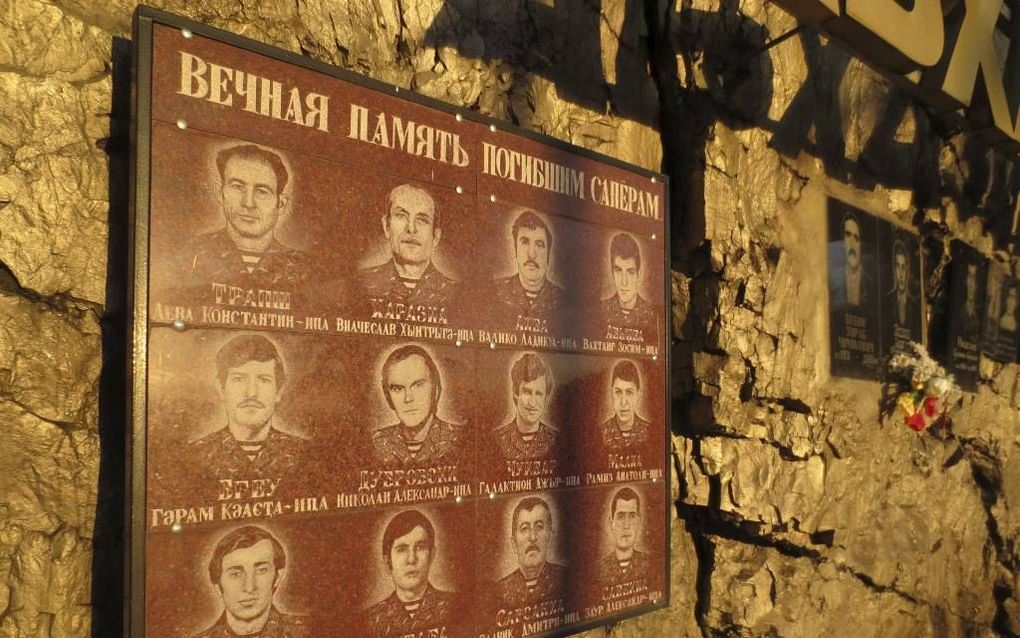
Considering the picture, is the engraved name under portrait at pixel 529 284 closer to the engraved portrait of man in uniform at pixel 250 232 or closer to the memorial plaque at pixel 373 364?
the memorial plaque at pixel 373 364

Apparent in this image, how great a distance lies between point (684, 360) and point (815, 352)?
90 cm

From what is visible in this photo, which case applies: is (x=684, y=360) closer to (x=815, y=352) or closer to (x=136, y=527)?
(x=815, y=352)

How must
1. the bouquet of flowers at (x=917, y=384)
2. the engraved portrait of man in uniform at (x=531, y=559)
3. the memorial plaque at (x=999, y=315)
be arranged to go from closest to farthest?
the engraved portrait of man in uniform at (x=531, y=559)
the bouquet of flowers at (x=917, y=384)
the memorial plaque at (x=999, y=315)

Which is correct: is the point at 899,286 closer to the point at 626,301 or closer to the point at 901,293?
the point at 901,293

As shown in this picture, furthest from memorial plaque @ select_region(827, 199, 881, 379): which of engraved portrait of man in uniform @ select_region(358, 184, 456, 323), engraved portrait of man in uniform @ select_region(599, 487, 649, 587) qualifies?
engraved portrait of man in uniform @ select_region(358, 184, 456, 323)

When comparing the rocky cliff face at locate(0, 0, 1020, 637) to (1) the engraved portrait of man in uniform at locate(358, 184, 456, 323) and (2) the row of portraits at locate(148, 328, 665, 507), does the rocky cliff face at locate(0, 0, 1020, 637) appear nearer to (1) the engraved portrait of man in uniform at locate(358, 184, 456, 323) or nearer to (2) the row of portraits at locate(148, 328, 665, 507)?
(2) the row of portraits at locate(148, 328, 665, 507)

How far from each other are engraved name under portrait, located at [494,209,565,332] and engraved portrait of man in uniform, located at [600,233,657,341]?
0.97 feet

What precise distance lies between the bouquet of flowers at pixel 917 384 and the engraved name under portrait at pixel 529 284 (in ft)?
9.85

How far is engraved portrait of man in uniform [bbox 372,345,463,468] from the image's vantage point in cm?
250

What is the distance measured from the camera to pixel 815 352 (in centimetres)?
447

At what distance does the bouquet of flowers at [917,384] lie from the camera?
5051 mm

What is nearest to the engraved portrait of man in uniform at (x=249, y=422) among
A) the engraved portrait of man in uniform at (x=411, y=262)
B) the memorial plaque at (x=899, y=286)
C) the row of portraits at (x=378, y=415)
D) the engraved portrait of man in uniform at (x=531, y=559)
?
the row of portraits at (x=378, y=415)

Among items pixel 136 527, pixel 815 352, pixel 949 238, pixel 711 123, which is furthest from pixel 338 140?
pixel 949 238

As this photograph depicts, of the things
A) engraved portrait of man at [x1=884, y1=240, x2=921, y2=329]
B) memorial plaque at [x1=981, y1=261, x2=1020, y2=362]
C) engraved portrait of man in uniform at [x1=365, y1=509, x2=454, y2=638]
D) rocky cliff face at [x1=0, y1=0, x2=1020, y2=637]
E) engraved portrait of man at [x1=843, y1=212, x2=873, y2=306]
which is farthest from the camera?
memorial plaque at [x1=981, y1=261, x2=1020, y2=362]
